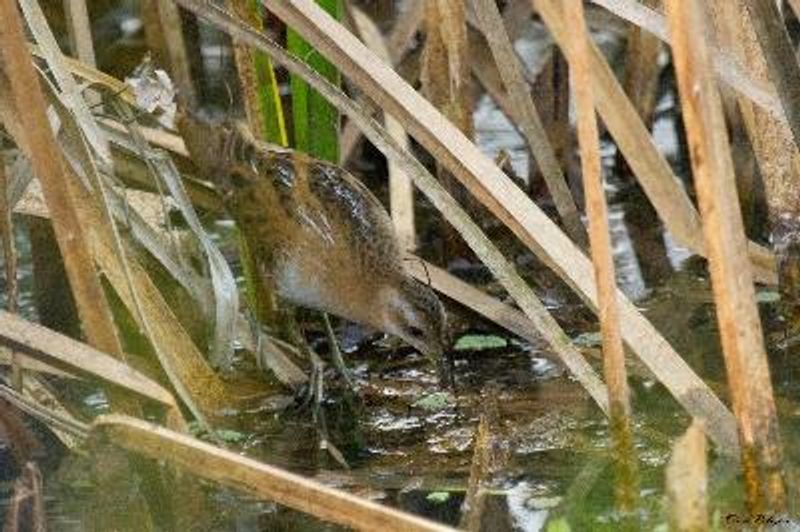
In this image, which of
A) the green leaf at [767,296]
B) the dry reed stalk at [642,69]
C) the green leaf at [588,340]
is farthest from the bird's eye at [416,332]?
the dry reed stalk at [642,69]

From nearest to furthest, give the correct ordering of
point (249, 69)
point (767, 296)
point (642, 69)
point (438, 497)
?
point (438, 497), point (249, 69), point (767, 296), point (642, 69)

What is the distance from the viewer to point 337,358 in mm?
3691

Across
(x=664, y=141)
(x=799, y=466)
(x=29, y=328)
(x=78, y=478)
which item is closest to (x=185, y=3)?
(x=29, y=328)

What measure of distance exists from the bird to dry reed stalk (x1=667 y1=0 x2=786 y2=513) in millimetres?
1198

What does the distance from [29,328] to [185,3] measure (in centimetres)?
71

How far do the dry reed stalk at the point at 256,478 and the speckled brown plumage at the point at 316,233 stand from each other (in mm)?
929

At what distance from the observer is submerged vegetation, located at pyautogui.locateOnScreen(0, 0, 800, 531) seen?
260 centimetres

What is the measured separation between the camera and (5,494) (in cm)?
308

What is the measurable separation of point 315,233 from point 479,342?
1.60ft

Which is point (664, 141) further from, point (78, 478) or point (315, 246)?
point (78, 478)

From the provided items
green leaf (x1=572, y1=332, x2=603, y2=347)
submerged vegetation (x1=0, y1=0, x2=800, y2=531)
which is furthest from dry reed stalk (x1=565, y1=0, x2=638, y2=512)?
green leaf (x1=572, y1=332, x2=603, y2=347)

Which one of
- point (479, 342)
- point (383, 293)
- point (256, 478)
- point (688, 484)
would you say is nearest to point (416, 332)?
point (383, 293)

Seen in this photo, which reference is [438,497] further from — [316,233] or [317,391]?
[316,233]

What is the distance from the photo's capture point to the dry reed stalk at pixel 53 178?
104 inches
